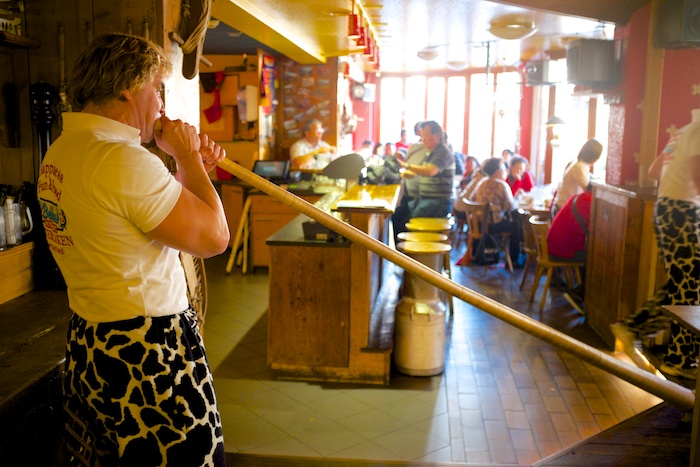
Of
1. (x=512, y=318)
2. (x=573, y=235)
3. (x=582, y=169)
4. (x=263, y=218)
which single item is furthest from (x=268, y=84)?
(x=512, y=318)

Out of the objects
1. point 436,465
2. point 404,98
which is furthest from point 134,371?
point 404,98

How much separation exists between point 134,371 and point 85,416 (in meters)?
0.23

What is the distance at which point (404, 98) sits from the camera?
16.3 meters

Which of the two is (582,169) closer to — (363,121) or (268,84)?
(268,84)

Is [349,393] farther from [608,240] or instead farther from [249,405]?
[608,240]

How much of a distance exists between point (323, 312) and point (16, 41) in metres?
2.47

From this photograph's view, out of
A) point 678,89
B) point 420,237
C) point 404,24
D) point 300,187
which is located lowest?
point 420,237

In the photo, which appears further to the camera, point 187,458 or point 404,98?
point 404,98

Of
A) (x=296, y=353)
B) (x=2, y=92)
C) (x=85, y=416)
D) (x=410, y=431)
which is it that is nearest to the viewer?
(x=85, y=416)

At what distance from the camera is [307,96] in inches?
370

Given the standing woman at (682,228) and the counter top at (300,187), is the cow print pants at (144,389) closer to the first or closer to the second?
the standing woman at (682,228)

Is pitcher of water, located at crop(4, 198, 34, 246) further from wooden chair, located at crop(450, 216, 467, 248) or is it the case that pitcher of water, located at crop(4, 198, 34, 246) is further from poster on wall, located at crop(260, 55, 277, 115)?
wooden chair, located at crop(450, 216, 467, 248)

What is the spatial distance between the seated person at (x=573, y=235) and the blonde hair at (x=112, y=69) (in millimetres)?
5170

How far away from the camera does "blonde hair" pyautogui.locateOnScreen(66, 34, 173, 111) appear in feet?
5.07
